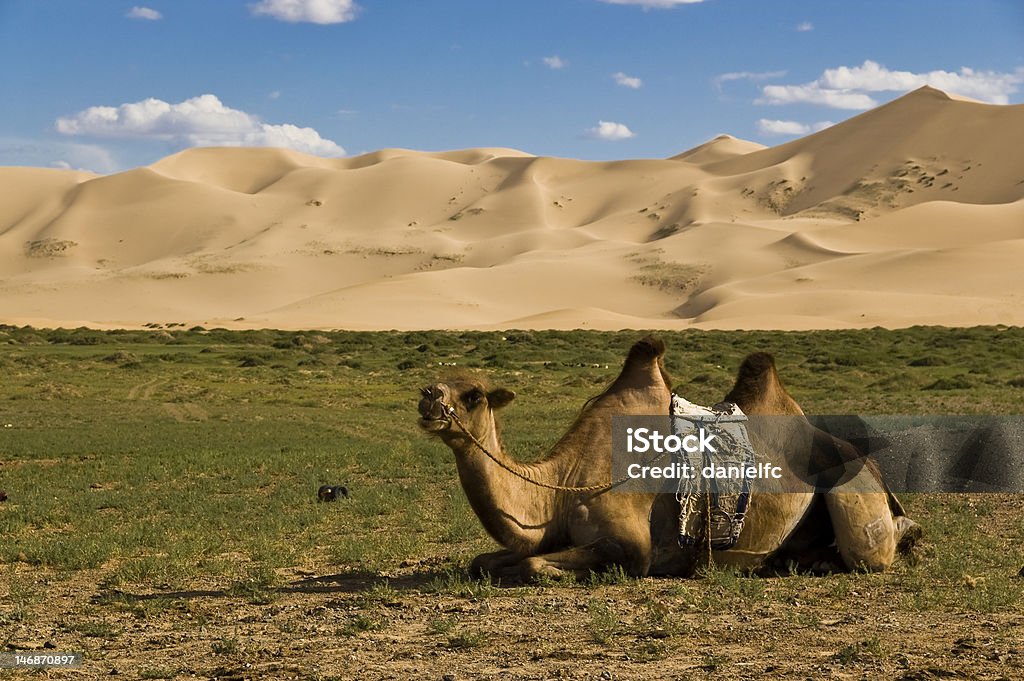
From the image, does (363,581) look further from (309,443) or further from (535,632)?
(309,443)

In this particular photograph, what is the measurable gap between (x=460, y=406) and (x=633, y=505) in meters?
1.39

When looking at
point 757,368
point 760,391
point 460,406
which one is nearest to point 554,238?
point 757,368

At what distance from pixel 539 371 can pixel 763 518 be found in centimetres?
2696

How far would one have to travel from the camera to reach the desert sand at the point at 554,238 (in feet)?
261

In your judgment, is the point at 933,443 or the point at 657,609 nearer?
the point at 657,609

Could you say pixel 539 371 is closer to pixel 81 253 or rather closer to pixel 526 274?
pixel 526 274

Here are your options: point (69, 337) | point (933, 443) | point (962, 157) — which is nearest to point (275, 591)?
point (933, 443)

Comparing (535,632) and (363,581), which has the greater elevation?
(535,632)

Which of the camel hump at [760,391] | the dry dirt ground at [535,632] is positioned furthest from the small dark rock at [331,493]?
the camel hump at [760,391]

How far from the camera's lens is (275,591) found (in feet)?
27.2

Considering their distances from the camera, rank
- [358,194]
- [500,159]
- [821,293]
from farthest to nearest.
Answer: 1. [500,159]
2. [358,194]
3. [821,293]

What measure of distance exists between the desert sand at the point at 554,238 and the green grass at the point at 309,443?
90.5ft

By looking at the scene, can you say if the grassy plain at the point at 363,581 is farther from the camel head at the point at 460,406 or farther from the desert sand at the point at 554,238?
the desert sand at the point at 554,238

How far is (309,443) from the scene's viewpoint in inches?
747
